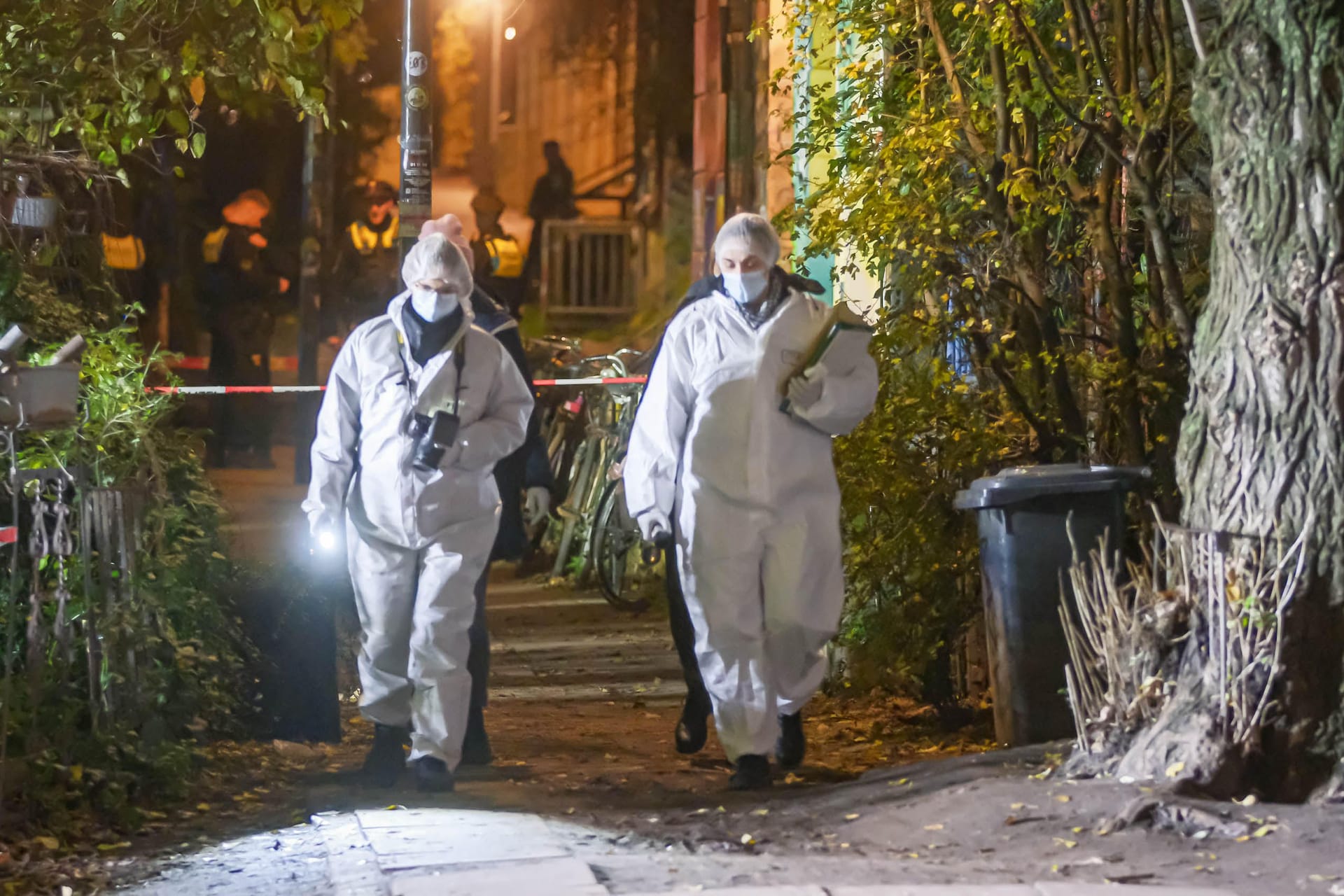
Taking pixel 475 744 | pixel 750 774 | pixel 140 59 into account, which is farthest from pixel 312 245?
pixel 750 774

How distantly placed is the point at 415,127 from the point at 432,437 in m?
3.31

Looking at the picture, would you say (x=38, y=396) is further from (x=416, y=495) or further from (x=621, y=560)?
(x=621, y=560)

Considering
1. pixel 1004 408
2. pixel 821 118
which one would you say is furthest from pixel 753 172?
pixel 1004 408

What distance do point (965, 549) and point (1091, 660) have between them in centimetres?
178

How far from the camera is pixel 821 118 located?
8391 mm

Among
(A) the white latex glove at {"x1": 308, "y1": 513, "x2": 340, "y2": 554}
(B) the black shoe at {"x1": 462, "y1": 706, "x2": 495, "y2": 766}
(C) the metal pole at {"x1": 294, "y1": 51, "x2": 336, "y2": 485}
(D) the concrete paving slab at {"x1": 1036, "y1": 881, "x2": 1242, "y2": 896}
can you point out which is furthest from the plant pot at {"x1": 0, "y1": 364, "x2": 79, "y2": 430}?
(C) the metal pole at {"x1": 294, "y1": 51, "x2": 336, "y2": 485}

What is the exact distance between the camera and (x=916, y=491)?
24.5 feet

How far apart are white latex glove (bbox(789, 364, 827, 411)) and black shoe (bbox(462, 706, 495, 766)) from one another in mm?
1682

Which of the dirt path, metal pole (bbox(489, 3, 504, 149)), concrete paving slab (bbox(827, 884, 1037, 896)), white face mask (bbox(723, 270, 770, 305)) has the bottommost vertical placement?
the dirt path

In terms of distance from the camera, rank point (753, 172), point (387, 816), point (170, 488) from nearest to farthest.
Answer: point (387, 816), point (170, 488), point (753, 172)

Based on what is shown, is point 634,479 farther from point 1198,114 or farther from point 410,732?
point 1198,114

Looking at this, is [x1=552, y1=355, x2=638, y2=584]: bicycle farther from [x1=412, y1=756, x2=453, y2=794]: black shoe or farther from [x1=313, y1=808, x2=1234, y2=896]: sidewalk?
[x1=313, y1=808, x2=1234, y2=896]: sidewalk

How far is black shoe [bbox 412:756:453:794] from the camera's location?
600cm

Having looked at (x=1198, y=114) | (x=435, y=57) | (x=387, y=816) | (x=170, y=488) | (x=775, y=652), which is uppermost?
(x=435, y=57)
